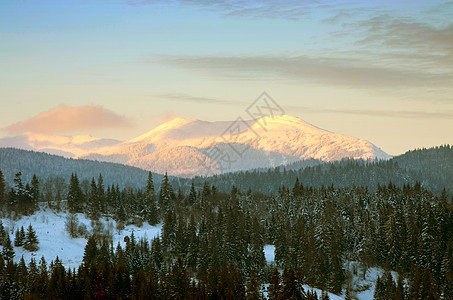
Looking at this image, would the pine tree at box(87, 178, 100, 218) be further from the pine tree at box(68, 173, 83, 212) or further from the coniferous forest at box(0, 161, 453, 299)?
the pine tree at box(68, 173, 83, 212)

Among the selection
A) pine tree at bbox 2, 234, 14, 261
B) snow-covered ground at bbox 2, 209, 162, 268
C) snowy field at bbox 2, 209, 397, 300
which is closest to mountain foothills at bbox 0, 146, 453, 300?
pine tree at bbox 2, 234, 14, 261

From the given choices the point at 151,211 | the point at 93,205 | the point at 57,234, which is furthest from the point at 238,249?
the point at 93,205

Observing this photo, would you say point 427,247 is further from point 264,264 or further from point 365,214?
Answer: point 264,264

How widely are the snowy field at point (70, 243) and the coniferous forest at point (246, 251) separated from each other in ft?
9.24

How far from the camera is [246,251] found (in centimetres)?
13925

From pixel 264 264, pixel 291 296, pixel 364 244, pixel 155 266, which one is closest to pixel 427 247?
pixel 364 244

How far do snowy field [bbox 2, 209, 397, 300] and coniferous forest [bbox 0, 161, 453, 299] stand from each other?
2817mm

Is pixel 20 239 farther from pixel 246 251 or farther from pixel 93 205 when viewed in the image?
pixel 246 251

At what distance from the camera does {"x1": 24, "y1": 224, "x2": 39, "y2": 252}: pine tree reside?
14869 centimetres

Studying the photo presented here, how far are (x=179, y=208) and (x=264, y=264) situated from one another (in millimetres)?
59941

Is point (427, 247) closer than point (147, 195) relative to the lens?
Yes

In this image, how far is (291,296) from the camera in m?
70.3

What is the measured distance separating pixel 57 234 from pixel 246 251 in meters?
58.3

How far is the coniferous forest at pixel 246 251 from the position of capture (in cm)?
10600
